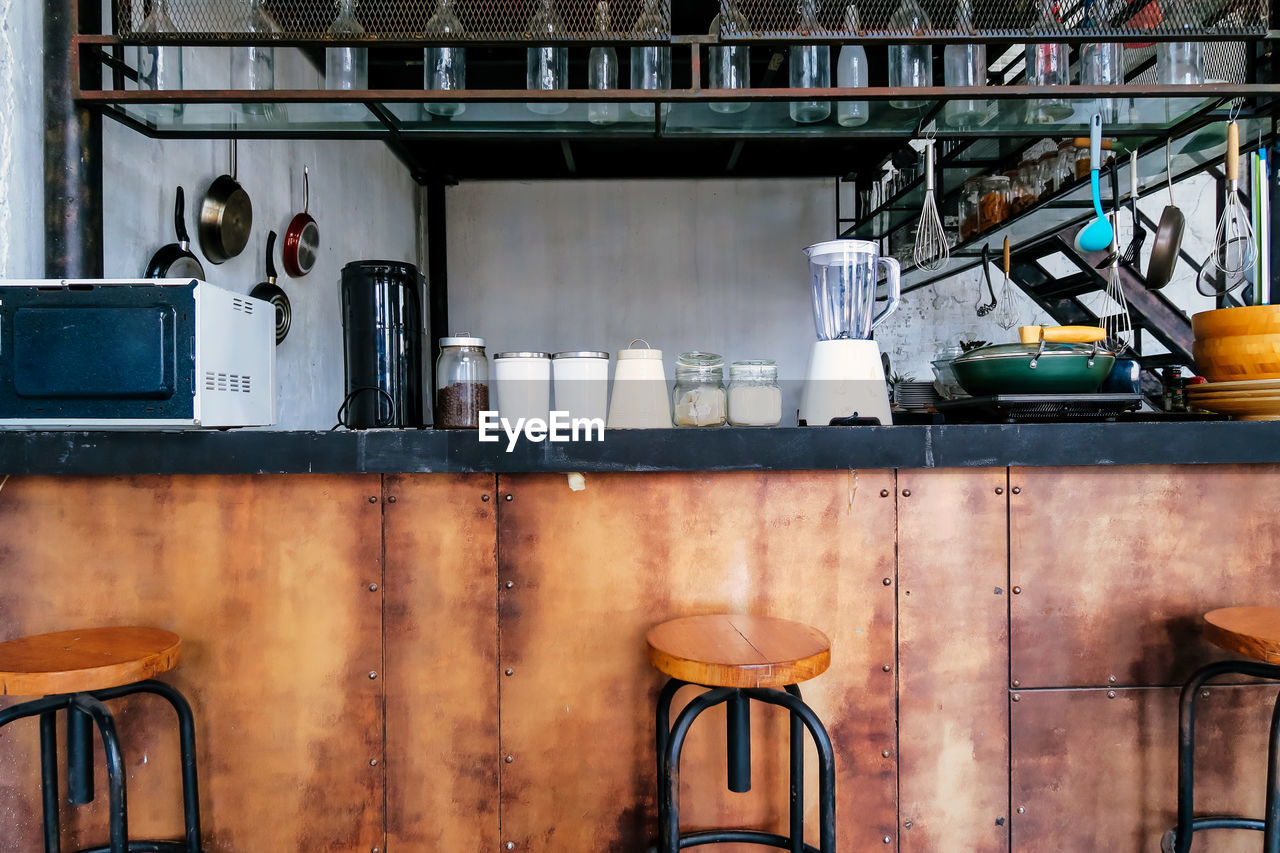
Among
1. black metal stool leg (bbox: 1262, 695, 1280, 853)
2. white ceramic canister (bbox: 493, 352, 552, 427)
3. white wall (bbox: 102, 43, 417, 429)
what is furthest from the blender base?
white wall (bbox: 102, 43, 417, 429)

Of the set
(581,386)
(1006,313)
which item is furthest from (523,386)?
(1006,313)

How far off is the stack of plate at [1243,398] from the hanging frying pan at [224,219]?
9.17 feet

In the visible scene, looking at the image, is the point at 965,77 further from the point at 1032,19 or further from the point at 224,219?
the point at 224,219

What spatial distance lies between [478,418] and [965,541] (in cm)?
104

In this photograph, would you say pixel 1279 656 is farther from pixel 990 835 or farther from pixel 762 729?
pixel 762 729

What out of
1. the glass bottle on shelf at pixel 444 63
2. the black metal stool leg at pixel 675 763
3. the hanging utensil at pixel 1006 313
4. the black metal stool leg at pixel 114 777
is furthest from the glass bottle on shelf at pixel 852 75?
the hanging utensil at pixel 1006 313

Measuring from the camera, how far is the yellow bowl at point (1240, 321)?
1.54 meters

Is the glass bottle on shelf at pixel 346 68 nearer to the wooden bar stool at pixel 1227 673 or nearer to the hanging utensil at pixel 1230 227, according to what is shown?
the hanging utensil at pixel 1230 227

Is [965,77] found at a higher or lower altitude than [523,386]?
higher

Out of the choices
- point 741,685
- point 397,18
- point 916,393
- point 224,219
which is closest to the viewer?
point 741,685

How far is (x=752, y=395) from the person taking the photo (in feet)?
5.02

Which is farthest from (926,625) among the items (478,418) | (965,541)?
(478,418)

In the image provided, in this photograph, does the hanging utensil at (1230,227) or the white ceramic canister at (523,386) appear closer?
the white ceramic canister at (523,386)

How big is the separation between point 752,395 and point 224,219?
6.30ft
